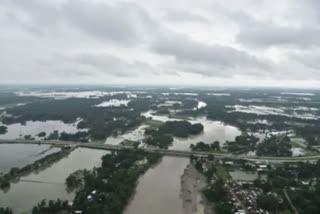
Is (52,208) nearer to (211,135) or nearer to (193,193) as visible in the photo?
(193,193)

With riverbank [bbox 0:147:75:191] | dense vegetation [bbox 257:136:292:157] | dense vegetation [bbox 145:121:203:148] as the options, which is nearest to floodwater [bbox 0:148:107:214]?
riverbank [bbox 0:147:75:191]

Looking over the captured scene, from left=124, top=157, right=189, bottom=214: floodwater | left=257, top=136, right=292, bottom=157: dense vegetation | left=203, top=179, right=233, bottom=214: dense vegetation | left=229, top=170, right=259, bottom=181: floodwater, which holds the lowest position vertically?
left=124, top=157, right=189, bottom=214: floodwater

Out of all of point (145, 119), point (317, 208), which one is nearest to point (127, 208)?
point (317, 208)

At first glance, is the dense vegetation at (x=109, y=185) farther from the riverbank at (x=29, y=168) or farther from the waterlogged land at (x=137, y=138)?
the riverbank at (x=29, y=168)

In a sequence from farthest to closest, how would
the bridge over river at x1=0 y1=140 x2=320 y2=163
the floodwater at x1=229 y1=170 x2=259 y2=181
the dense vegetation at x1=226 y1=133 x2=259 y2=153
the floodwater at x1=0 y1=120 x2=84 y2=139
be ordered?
the floodwater at x1=0 y1=120 x2=84 y2=139 < the dense vegetation at x1=226 y1=133 x2=259 y2=153 < the bridge over river at x1=0 y1=140 x2=320 y2=163 < the floodwater at x1=229 y1=170 x2=259 y2=181

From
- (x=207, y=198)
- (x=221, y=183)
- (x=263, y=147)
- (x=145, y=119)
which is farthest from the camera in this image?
(x=145, y=119)

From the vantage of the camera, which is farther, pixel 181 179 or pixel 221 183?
pixel 181 179

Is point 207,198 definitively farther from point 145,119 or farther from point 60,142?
point 145,119

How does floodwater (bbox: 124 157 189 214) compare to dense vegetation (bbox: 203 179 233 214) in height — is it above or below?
below

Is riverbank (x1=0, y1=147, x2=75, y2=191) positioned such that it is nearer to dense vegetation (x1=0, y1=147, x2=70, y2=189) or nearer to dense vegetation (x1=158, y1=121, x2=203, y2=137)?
dense vegetation (x1=0, y1=147, x2=70, y2=189)
